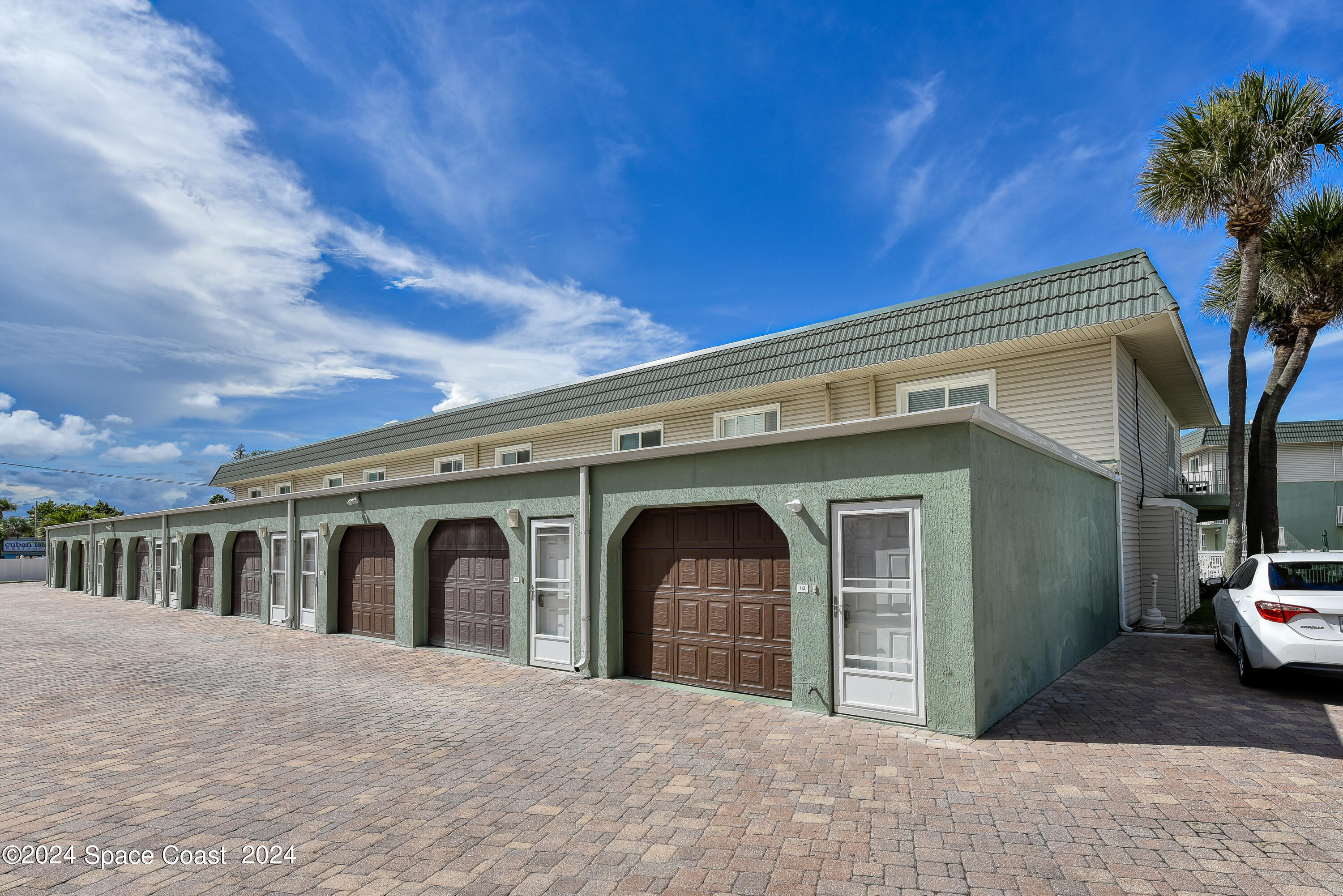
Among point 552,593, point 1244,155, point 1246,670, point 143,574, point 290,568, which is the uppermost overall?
point 1244,155

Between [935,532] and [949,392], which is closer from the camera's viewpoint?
[935,532]

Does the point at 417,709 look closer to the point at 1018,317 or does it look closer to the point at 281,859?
the point at 281,859

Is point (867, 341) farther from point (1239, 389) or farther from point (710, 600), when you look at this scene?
point (1239, 389)

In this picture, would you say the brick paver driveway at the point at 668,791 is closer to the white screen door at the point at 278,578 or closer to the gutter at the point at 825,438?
the gutter at the point at 825,438

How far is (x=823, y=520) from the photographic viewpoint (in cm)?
730

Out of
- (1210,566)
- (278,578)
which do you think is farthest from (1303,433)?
(278,578)

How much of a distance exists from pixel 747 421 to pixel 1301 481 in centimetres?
2876

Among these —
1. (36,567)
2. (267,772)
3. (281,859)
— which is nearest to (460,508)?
(267,772)

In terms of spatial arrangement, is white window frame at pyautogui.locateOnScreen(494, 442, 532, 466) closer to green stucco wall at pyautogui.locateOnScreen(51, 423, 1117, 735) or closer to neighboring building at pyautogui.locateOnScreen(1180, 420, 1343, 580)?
green stucco wall at pyautogui.locateOnScreen(51, 423, 1117, 735)

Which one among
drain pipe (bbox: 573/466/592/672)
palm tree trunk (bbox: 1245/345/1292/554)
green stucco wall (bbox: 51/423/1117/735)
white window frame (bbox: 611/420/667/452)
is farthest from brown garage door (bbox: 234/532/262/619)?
palm tree trunk (bbox: 1245/345/1292/554)

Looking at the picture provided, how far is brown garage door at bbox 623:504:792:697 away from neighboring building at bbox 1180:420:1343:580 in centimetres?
2300

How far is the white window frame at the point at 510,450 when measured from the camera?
61.6 feet

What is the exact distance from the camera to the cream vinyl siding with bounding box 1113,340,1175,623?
11375 millimetres

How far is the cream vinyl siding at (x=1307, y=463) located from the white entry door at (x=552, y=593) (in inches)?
1279
